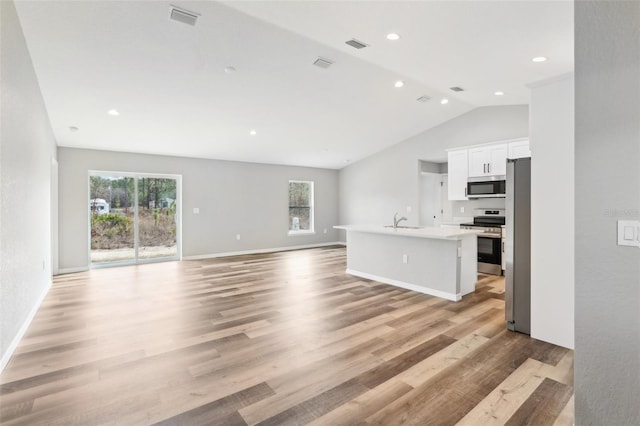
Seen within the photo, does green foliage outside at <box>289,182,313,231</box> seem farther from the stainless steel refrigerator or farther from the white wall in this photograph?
the white wall

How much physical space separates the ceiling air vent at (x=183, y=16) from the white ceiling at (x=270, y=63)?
65 mm

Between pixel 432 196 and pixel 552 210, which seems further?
pixel 432 196

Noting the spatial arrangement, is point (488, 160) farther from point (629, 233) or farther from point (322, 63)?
point (629, 233)

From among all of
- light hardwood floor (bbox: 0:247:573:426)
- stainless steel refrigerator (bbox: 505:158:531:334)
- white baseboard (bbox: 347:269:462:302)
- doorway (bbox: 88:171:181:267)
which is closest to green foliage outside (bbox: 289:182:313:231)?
doorway (bbox: 88:171:181:267)

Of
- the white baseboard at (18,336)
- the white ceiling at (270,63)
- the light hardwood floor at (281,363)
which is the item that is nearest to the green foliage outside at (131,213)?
the white ceiling at (270,63)

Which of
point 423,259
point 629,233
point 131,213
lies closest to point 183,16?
point 629,233

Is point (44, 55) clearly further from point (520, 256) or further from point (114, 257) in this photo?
point (520, 256)

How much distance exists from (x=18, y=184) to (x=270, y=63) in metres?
2.91

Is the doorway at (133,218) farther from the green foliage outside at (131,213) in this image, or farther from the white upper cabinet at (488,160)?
the white upper cabinet at (488,160)

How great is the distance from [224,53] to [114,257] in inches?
201

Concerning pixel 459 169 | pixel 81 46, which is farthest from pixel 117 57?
pixel 459 169

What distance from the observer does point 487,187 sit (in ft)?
19.6

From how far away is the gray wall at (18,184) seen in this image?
259cm

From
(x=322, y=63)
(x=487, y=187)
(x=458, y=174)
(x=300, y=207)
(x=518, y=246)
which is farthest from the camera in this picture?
(x=300, y=207)
